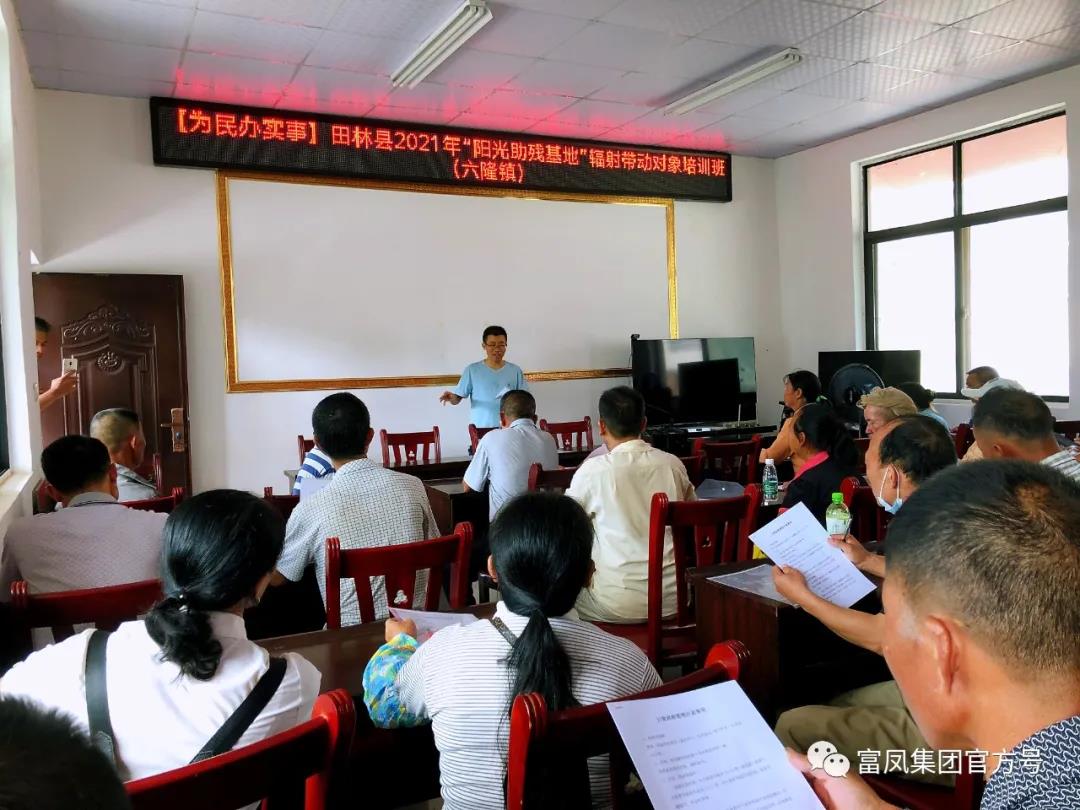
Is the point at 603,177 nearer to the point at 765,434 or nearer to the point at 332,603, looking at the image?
the point at 765,434

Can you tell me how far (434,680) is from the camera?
1223 mm

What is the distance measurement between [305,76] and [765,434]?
14.9 ft

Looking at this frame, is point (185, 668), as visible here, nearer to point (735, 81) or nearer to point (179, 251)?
point (179, 251)

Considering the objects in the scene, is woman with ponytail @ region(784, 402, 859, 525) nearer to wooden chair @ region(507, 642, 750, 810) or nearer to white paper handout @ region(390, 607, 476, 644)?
white paper handout @ region(390, 607, 476, 644)

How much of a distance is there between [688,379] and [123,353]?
4.11m

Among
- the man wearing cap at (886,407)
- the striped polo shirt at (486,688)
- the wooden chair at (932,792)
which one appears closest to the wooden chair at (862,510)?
the man wearing cap at (886,407)

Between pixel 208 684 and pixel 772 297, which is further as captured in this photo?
pixel 772 297

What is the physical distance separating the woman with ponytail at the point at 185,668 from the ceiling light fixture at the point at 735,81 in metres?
4.41

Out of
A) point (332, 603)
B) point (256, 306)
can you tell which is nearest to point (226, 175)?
point (256, 306)

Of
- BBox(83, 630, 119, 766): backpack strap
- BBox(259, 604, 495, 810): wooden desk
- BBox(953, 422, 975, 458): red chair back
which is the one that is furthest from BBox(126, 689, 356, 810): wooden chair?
BBox(953, 422, 975, 458): red chair back

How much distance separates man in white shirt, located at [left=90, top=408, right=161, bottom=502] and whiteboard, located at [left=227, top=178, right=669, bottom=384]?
2.42 meters

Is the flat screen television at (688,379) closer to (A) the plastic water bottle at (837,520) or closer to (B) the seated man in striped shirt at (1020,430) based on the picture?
(B) the seated man in striped shirt at (1020,430)

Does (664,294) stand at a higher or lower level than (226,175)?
lower

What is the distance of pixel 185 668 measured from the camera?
1.09 metres
